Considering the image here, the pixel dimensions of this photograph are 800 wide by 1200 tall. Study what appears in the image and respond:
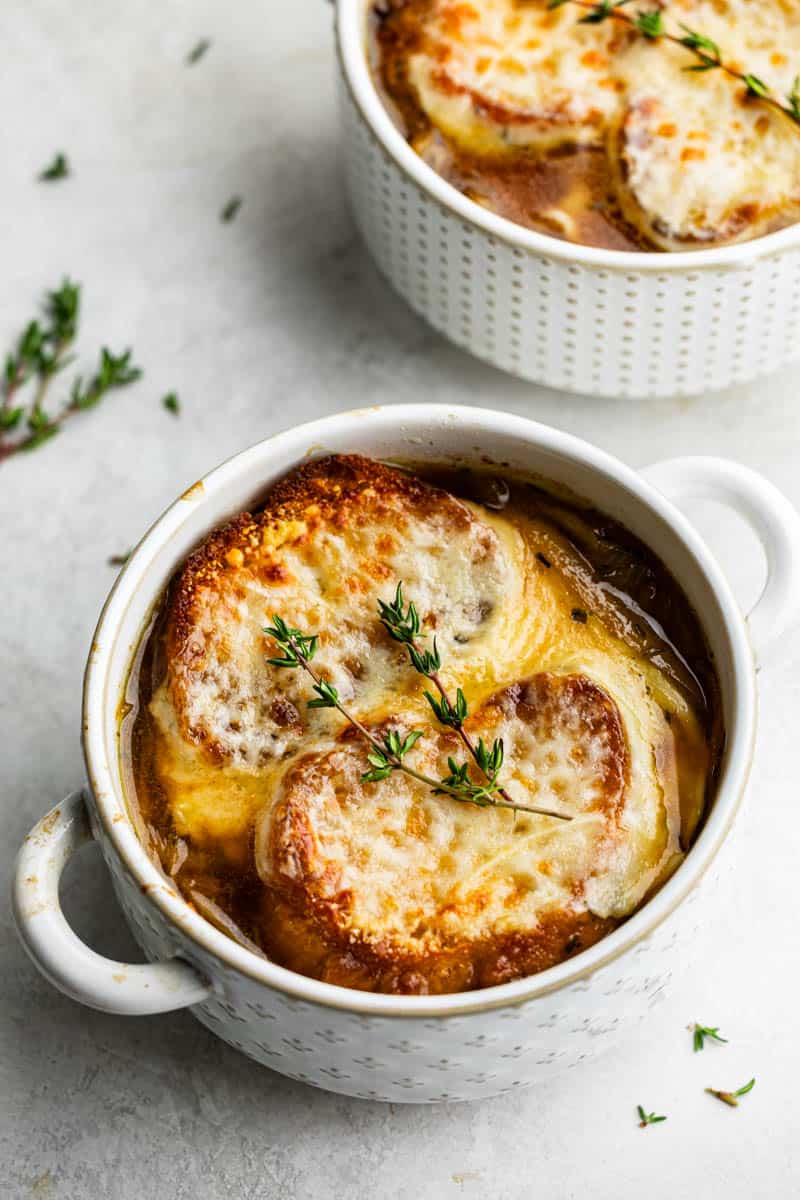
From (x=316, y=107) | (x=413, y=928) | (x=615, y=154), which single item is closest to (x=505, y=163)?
(x=615, y=154)

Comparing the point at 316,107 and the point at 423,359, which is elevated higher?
the point at 316,107

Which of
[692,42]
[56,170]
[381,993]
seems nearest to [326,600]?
[381,993]

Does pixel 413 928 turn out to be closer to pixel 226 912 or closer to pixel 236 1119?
pixel 226 912

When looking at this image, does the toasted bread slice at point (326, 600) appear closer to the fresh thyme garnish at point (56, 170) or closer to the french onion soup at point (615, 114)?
the french onion soup at point (615, 114)

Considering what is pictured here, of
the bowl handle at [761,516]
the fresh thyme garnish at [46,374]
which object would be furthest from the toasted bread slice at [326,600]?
the fresh thyme garnish at [46,374]

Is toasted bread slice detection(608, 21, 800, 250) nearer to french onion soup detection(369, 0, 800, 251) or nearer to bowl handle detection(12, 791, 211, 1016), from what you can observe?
french onion soup detection(369, 0, 800, 251)

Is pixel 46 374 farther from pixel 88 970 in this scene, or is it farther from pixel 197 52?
pixel 88 970
